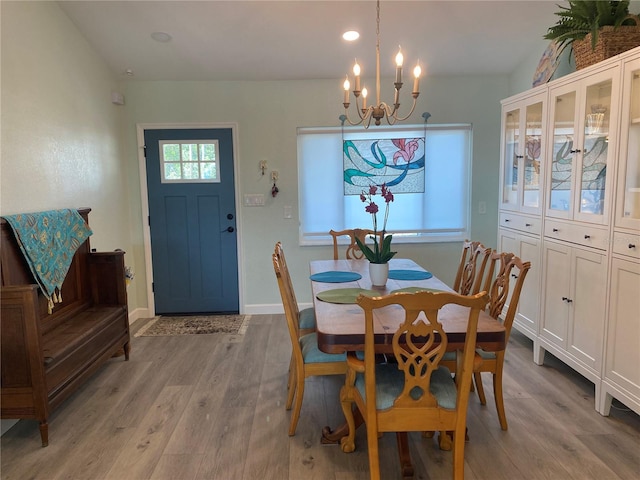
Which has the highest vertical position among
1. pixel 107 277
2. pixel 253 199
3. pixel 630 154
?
pixel 630 154

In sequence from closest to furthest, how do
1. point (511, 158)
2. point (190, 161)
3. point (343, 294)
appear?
point (343, 294)
point (511, 158)
point (190, 161)

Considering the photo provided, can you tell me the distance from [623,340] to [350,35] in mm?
2952

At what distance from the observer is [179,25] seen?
3.40m

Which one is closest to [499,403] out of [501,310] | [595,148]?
[501,310]

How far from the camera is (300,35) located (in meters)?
3.56

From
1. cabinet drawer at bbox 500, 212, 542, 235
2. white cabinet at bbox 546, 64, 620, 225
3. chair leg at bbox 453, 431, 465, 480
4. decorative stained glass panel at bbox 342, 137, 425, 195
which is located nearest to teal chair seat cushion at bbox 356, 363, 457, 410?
chair leg at bbox 453, 431, 465, 480

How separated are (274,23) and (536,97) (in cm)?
213

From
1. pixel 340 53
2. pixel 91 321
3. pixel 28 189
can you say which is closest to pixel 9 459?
pixel 91 321

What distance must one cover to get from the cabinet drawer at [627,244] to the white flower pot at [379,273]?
1276 millimetres

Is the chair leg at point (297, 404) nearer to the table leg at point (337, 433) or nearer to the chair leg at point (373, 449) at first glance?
the table leg at point (337, 433)

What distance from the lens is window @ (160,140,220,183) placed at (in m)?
4.32

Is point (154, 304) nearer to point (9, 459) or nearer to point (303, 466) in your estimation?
point (9, 459)

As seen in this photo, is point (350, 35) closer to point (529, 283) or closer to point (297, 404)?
point (529, 283)

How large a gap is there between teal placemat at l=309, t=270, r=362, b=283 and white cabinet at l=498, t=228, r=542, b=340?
55.9 inches
